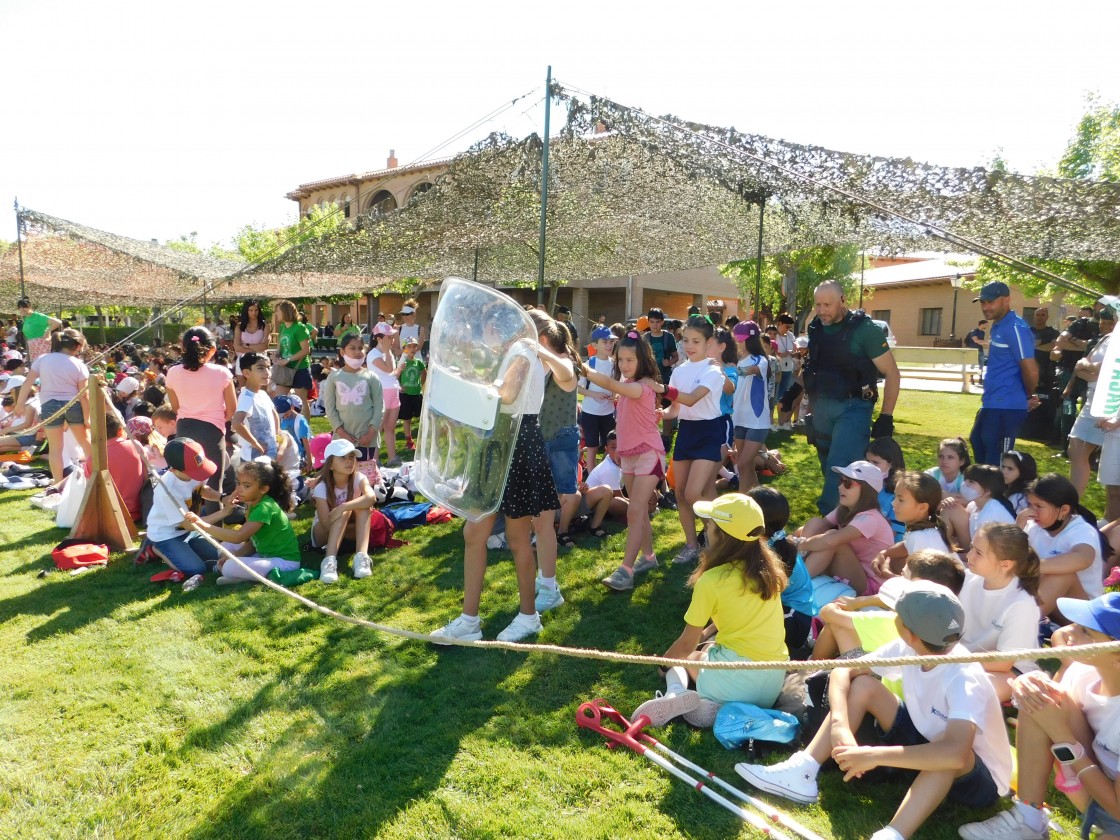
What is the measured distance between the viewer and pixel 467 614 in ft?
12.8

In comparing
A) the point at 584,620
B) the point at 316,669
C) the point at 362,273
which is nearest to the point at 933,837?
the point at 584,620

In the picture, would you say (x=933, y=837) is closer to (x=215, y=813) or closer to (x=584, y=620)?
(x=584, y=620)

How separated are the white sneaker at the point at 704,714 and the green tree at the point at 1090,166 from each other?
1511cm

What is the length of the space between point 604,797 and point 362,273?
9.43 m

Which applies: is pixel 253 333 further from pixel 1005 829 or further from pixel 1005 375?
pixel 1005 829

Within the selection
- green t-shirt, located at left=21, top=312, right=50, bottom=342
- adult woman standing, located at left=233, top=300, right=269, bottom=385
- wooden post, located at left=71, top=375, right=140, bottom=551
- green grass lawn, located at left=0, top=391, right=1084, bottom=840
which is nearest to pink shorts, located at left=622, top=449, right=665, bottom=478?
green grass lawn, located at left=0, top=391, right=1084, bottom=840

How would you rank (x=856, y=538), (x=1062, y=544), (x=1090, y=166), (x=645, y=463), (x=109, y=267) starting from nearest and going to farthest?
(x=1062, y=544), (x=856, y=538), (x=645, y=463), (x=109, y=267), (x=1090, y=166)

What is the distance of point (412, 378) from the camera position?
9.00 meters

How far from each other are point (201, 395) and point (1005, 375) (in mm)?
6417

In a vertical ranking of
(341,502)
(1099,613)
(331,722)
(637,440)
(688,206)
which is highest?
(688,206)

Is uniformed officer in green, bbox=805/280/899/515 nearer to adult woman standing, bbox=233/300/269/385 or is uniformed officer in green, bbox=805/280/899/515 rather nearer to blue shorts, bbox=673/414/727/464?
blue shorts, bbox=673/414/727/464

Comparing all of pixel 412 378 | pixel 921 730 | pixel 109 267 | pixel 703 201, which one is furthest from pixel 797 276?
pixel 921 730

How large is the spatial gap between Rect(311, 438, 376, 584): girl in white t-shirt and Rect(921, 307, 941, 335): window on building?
36.8 m

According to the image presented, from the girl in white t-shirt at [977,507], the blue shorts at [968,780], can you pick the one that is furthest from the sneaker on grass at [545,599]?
the girl in white t-shirt at [977,507]
